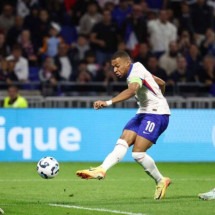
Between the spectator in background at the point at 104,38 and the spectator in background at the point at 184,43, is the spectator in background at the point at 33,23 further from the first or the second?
the spectator in background at the point at 184,43

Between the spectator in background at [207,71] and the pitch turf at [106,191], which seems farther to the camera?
the spectator in background at [207,71]

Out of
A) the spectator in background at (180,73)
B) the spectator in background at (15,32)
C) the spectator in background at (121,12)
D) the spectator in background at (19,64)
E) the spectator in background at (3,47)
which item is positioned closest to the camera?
the spectator in background at (19,64)

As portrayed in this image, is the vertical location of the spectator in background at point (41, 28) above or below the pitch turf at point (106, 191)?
above

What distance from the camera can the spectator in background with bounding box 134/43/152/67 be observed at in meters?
21.7

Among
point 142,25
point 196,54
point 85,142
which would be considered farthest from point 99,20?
point 85,142

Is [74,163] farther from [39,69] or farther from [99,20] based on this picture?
[99,20]

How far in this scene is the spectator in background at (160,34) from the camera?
22766mm

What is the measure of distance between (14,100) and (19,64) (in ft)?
5.12

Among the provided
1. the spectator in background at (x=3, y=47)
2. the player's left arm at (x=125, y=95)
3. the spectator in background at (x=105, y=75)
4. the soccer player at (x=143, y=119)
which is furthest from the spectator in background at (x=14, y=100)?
the player's left arm at (x=125, y=95)

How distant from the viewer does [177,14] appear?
24344mm

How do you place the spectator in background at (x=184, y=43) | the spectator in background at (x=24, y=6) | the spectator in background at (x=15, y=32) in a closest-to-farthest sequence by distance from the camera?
the spectator in background at (x=15, y=32), the spectator in background at (x=24, y=6), the spectator in background at (x=184, y=43)

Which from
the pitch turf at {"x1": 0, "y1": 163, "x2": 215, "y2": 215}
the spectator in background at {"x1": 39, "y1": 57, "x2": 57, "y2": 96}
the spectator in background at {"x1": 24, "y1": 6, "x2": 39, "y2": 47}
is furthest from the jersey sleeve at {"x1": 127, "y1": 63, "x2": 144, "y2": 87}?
the spectator in background at {"x1": 24, "y1": 6, "x2": 39, "y2": 47}

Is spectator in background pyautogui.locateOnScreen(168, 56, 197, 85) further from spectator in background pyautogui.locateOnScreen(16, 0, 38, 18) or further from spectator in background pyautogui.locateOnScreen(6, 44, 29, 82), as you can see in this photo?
spectator in background pyautogui.locateOnScreen(16, 0, 38, 18)

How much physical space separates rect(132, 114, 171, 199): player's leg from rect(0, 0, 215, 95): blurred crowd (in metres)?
8.67
